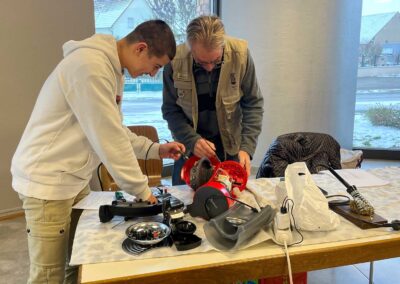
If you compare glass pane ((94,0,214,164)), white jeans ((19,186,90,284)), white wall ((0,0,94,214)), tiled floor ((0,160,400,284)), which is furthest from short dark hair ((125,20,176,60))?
glass pane ((94,0,214,164))

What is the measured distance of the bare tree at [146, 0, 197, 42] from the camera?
355 cm

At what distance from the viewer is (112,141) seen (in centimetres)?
113

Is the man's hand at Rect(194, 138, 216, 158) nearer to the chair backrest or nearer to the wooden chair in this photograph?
the chair backrest

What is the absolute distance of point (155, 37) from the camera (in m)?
1.21

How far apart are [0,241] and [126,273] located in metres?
1.97

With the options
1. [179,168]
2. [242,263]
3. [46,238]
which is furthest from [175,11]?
[242,263]

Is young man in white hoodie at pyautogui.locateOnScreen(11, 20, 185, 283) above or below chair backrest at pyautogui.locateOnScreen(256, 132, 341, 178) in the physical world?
above

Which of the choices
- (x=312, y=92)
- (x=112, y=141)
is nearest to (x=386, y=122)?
(x=312, y=92)

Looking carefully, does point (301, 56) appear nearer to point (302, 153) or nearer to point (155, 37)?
point (302, 153)

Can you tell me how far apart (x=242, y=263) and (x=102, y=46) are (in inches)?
30.6

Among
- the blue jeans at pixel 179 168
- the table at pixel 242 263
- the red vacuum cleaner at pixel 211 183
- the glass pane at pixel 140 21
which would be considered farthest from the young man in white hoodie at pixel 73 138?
the glass pane at pixel 140 21

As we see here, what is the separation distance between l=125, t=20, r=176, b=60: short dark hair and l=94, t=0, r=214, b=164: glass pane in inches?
81.7

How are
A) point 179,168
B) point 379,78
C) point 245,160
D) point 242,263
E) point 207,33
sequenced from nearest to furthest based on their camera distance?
point 242,263 → point 207,33 → point 245,160 → point 179,168 → point 379,78

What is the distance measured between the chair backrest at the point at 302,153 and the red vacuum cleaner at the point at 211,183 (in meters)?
0.71
